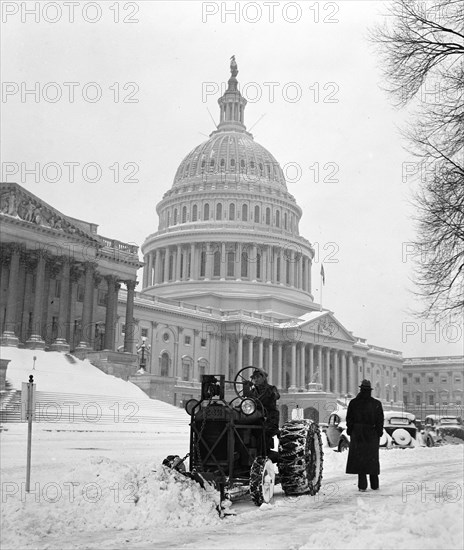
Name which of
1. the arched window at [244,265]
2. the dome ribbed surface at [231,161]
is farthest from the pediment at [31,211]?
the dome ribbed surface at [231,161]

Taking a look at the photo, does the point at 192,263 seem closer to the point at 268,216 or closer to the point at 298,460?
the point at 268,216

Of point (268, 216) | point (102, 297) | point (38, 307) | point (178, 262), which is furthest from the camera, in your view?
point (268, 216)

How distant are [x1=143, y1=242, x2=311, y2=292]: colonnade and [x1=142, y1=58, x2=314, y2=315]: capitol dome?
15 cm

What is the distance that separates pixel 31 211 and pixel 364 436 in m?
42.9

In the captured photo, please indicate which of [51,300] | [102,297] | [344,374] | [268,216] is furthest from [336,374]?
[51,300]

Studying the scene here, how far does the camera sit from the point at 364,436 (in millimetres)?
14328

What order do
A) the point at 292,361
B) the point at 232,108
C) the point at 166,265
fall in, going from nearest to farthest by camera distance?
the point at 292,361, the point at 166,265, the point at 232,108

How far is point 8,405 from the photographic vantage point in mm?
33969

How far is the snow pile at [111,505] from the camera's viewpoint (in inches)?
363

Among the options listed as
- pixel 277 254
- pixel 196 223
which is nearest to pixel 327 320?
pixel 277 254

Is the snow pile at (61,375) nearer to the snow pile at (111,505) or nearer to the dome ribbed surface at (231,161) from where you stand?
the snow pile at (111,505)

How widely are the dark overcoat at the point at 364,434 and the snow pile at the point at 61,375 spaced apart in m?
27.9

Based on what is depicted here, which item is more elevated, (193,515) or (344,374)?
(344,374)

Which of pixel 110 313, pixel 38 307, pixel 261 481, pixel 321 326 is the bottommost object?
pixel 261 481
